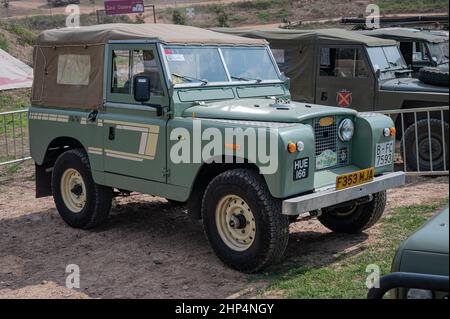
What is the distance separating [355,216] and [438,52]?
616cm

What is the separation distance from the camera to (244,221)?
17.1 ft

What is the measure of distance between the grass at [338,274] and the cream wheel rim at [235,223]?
13.0 inches

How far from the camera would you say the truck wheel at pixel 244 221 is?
5.00 m

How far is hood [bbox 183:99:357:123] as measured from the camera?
5.25 metres

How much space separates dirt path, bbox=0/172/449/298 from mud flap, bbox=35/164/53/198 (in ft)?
0.95

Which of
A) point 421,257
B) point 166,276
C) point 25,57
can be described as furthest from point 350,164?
point 25,57

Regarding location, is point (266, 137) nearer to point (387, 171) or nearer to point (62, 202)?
point (387, 171)

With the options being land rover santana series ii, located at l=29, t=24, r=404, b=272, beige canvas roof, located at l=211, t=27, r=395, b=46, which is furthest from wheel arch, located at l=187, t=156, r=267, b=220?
beige canvas roof, located at l=211, t=27, r=395, b=46

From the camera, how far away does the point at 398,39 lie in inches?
445

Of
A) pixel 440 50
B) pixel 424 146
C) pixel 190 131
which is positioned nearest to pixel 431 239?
pixel 190 131

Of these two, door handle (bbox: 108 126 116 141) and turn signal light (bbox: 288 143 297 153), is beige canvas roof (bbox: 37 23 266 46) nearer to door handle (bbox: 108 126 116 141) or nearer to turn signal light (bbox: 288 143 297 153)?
door handle (bbox: 108 126 116 141)

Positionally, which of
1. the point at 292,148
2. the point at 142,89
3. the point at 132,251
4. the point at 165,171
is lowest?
the point at 132,251

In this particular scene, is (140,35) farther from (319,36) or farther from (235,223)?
(319,36)

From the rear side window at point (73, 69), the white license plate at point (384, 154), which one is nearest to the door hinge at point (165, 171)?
the rear side window at point (73, 69)
